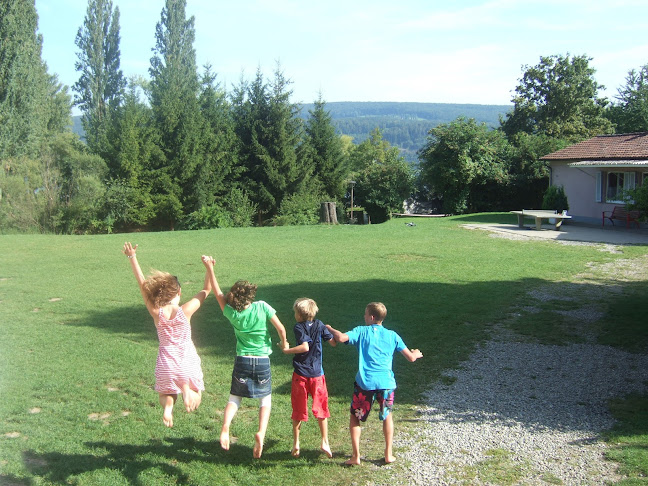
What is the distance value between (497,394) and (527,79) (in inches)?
1844

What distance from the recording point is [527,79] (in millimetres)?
48125

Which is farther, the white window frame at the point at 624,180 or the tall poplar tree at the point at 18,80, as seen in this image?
the tall poplar tree at the point at 18,80

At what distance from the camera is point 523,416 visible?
5.70 metres

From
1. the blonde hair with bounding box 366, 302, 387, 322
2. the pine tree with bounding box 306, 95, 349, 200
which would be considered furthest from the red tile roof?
the blonde hair with bounding box 366, 302, 387, 322

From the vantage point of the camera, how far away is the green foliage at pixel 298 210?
1118 inches

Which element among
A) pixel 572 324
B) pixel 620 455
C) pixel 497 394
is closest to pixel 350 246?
pixel 572 324

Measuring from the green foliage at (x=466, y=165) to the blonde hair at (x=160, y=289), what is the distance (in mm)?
28173

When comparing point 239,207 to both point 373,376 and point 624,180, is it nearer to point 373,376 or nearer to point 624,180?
point 624,180

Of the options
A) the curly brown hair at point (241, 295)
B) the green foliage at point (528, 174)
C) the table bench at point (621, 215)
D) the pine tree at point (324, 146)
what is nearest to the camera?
the curly brown hair at point (241, 295)

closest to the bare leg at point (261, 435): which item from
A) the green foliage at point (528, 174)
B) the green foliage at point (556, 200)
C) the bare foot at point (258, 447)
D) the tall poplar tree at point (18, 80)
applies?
the bare foot at point (258, 447)

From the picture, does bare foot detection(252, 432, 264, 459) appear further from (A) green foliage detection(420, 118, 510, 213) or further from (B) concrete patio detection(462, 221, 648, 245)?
(A) green foliage detection(420, 118, 510, 213)

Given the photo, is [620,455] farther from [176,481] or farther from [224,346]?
[224,346]

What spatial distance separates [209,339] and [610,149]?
22583 millimetres

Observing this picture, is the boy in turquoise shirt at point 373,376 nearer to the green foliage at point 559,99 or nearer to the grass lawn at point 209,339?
the grass lawn at point 209,339
